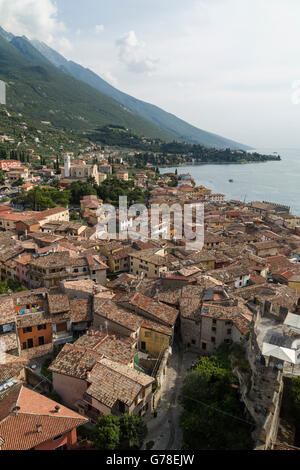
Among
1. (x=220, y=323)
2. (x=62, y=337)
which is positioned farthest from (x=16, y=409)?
(x=220, y=323)

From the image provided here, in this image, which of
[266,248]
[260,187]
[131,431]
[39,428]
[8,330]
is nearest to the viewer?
[39,428]

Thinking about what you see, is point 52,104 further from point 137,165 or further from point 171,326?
point 171,326

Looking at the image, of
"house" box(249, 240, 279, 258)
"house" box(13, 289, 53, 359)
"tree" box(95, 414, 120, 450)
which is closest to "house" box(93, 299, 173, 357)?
"house" box(13, 289, 53, 359)

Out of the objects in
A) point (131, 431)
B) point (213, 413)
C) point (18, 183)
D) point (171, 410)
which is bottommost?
point (171, 410)

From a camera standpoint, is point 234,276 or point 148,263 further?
point 148,263

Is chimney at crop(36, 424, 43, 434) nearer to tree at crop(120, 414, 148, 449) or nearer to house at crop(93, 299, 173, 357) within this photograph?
tree at crop(120, 414, 148, 449)

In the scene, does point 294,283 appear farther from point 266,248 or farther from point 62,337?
point 62,337
